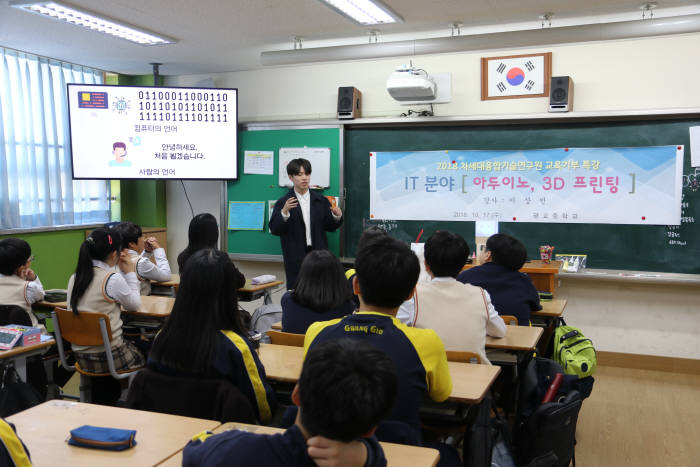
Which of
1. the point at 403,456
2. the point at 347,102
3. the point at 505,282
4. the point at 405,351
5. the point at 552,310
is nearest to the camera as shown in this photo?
the point at 403,456

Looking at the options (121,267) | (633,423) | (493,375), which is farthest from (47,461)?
(633,423)

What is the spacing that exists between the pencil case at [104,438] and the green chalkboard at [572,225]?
3.95 metres

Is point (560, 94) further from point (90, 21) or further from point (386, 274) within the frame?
point (90, 21)

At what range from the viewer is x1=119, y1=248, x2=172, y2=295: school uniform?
418 centimetres

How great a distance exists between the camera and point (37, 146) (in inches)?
212

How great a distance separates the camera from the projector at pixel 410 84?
184 inches

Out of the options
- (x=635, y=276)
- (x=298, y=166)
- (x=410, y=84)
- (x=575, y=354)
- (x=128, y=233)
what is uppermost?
(x=410, y=84)

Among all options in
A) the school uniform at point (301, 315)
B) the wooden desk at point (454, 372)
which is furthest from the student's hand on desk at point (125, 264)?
the wooden desk at point (454, 372)

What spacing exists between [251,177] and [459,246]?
3571 mm

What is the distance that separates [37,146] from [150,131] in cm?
102

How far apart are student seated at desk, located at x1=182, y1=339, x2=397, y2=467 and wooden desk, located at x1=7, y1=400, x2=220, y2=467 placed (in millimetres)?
496

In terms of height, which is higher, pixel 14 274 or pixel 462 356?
pixel 14 274

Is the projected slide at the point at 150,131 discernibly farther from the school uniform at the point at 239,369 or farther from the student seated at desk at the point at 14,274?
the school uniform at the point at 239,369

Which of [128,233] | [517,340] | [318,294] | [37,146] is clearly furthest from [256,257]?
[517,340]
